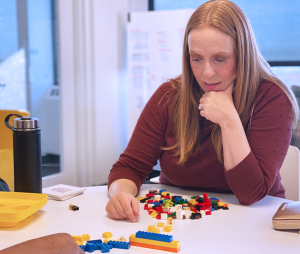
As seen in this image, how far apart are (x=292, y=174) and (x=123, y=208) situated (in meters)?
0.85

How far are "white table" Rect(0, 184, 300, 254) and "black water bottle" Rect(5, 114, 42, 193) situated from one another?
0.10 metres

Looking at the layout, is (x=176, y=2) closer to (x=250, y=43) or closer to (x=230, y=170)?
(x=250, y=43)

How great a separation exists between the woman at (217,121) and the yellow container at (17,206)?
0.20 metres

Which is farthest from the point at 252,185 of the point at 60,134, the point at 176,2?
the point at 176,2

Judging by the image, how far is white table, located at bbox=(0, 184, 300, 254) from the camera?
78cm

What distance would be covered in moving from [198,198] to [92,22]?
2826mm

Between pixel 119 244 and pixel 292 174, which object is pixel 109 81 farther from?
pixel 119 244

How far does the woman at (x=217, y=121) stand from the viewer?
1143 mm

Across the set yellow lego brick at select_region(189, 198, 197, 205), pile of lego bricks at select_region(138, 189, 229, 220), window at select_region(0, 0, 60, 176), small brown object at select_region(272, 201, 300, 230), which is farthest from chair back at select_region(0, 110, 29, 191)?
small brown object at select_region(272, 201, 300, 230)

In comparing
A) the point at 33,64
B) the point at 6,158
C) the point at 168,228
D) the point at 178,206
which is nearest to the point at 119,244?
the point at 168,228

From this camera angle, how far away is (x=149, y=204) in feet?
→ 3.44

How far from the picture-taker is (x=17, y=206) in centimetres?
99

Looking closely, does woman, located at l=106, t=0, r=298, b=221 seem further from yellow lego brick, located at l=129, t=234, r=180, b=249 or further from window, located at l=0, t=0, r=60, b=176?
window, located at l=0, t=0, r=60, b=176

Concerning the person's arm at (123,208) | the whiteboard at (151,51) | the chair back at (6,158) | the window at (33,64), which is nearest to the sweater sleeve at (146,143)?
the person's arm at (123,208)
